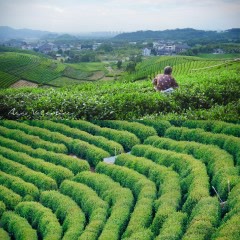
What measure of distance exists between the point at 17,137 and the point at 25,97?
5.72 ft

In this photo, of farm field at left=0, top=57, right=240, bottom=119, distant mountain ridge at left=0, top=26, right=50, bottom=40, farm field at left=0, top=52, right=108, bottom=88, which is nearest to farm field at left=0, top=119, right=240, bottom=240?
farm field at left=0, top=57, right=240, bottom=119

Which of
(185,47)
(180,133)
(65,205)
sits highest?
(185,47)

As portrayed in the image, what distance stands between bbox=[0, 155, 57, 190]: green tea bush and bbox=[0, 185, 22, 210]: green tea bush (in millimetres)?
597

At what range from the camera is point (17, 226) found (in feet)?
27.4

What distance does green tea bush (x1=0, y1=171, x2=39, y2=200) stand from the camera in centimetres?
947

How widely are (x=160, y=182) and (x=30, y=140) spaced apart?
413 centimetres

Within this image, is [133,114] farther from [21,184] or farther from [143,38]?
[143,38]

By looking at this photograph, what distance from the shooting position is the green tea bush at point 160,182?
770 cm

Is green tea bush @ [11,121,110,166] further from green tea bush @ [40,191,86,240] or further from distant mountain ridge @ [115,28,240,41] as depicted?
distant mountain ridge @ [115,28,240,41]

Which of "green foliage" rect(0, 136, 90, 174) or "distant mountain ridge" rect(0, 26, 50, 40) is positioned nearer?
"green foliage" rect(0, 136, 90, 174)

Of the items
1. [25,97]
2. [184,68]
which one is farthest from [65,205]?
[184,68]

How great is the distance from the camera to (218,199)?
Answer: 8211 mm

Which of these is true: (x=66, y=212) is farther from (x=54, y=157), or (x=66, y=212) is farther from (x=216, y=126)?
(x=216, y=126)

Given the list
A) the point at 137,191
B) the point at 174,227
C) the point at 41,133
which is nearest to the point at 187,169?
the point at 137,191
